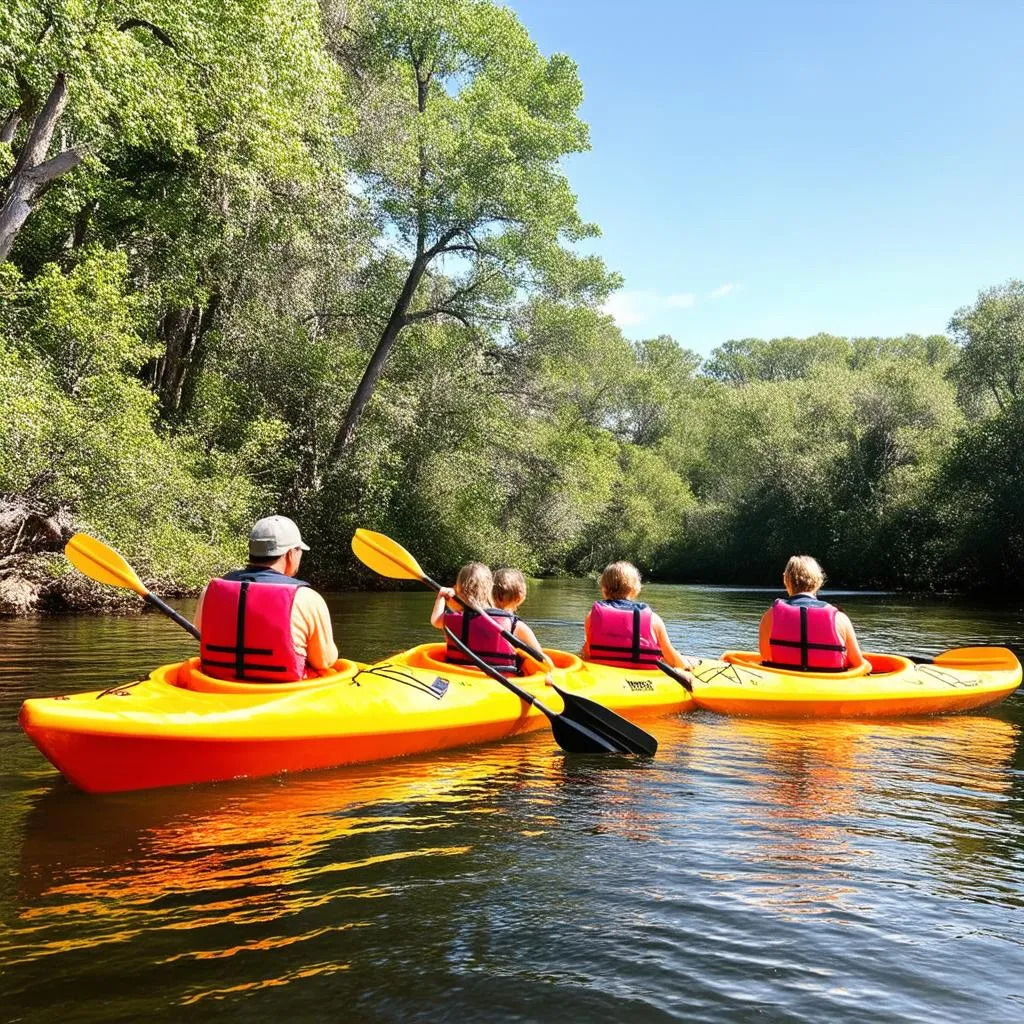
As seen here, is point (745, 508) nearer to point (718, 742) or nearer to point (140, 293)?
point (140, 293)

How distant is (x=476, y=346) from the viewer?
20812mm

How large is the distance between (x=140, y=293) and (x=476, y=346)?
872 centimetres

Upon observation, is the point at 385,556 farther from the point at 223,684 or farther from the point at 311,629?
the point at 223,684

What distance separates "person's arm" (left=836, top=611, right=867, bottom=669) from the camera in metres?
6.62

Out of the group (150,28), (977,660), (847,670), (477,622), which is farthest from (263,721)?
(150,28)

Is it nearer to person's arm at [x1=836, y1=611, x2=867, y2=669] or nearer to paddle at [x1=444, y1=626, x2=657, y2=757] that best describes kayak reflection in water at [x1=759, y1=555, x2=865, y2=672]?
person's arm at [x1=836, y1=611, x2=867, y2=669]

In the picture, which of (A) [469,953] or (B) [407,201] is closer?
(A) [469,953]

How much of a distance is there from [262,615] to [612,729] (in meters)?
2.15

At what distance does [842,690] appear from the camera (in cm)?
652

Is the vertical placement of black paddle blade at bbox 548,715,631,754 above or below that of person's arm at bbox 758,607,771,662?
below

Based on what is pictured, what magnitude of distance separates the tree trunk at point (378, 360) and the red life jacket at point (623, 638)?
13.3 m

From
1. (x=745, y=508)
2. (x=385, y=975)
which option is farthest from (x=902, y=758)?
(x=745, y=508)

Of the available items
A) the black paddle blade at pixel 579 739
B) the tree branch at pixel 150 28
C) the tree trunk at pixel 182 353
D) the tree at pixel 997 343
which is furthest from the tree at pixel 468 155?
the black paddle blade at pixel 579 739

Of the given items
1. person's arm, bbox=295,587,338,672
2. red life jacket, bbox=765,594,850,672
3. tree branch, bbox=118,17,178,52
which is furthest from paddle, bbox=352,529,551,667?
tree branch, bbox=118,17,178,52
